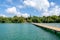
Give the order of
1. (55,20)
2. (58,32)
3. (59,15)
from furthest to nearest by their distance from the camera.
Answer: (59,15) → (55,20) → (58,32)

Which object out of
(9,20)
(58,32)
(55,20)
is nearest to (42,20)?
(55,20)

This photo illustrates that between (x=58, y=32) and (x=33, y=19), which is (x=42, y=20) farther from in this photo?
(x=58, y=32)

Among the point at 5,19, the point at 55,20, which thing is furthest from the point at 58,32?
the point at 5,19

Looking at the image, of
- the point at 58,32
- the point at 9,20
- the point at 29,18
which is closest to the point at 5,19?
the point at 9,20

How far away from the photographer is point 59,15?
3147 inches

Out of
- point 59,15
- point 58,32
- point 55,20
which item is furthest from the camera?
point 59,15

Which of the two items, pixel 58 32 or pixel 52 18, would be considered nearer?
pixel 58 32

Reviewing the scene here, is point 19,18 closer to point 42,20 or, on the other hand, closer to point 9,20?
point 9,20

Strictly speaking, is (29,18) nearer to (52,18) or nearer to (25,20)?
(25,20)

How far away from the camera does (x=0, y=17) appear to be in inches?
3172

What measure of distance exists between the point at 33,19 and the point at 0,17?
17976 mm

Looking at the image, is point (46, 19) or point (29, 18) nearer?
point (46, 19)

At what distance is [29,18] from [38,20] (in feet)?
21.7

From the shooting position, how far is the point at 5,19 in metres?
78.6
